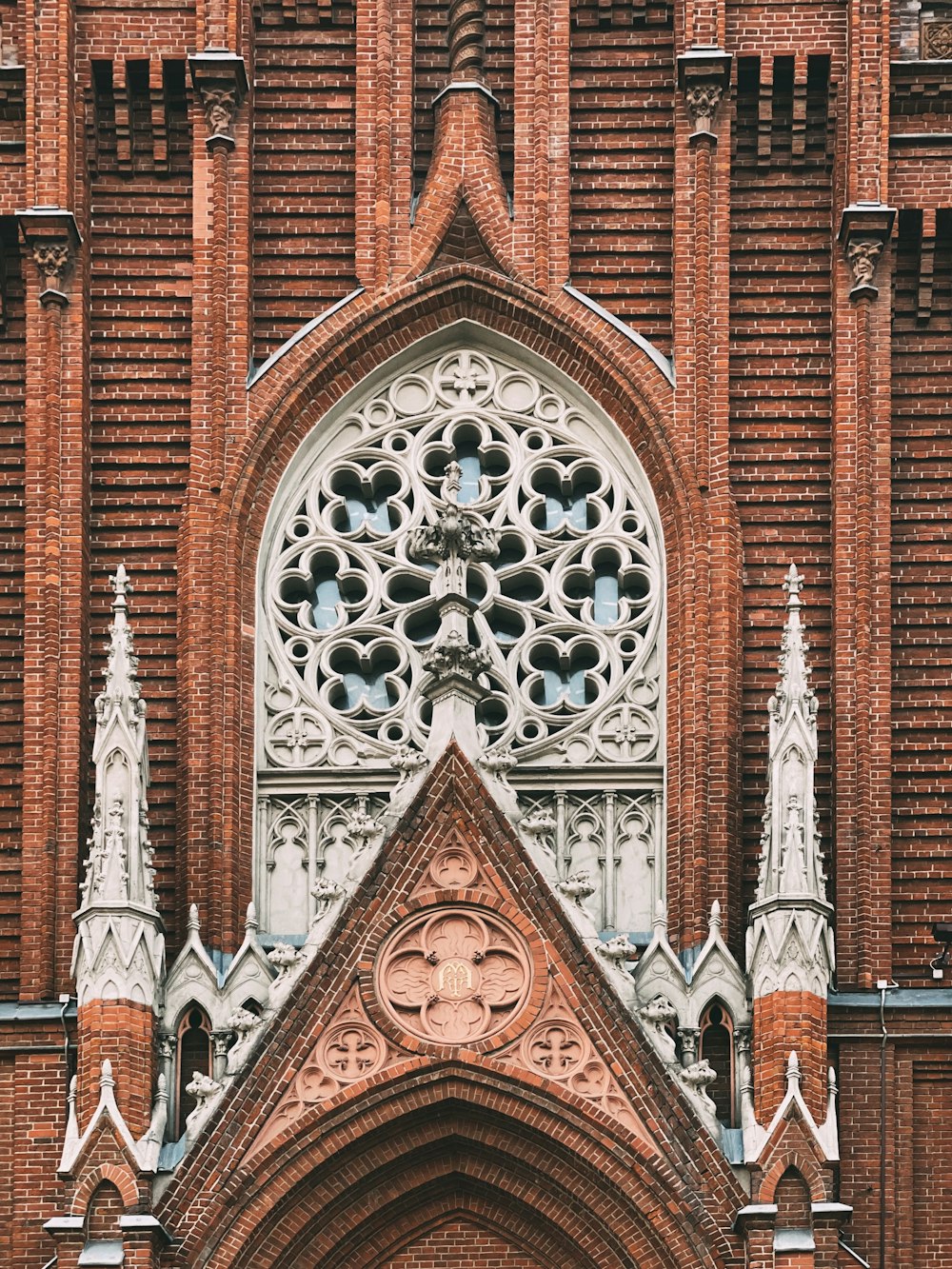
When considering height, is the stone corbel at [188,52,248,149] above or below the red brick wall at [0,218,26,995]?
above

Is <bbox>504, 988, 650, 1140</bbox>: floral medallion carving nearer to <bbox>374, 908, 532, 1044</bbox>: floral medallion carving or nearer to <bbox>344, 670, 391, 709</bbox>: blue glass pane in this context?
<bbox>374, 908, 532, 1044</bbox>: floral medallion carving

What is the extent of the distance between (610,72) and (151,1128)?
1104cm

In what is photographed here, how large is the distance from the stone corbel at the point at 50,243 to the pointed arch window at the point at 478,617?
2.67 meters

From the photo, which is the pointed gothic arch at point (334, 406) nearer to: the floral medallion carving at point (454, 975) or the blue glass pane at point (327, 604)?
the blue glass pane at point (327, 604)

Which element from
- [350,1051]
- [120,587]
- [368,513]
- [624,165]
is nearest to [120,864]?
[350,1051]

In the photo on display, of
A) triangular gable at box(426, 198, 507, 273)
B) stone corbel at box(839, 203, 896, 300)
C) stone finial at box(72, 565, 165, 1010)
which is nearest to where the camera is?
stone finial at box(72, 565, 165, 1010)

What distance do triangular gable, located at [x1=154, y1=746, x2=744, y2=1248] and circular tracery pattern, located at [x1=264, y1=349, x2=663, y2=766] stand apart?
1.98 meters

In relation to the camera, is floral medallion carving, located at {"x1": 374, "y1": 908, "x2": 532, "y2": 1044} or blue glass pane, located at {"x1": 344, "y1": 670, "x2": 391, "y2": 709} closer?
floral medallion carving, located at {"x1": 374, "y1": 908, "x2": 532, "y2": 1044}

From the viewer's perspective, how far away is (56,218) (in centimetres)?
3681

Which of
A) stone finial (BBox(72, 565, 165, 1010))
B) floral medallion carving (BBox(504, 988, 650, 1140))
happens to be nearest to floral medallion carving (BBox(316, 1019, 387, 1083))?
floral medallion carving (BBox(504, 988, 650, 1140))

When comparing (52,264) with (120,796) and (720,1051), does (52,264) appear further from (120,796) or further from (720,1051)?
(720,1051)

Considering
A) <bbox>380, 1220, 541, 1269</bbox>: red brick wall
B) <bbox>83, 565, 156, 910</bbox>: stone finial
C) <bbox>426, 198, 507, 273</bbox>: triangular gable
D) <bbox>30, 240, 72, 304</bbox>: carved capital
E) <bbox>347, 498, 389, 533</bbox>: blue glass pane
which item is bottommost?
<bbox>380, 1220, 541, 1269</bbox>: red brick wall

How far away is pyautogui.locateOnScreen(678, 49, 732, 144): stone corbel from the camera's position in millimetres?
37188

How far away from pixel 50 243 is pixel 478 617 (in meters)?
5.13
